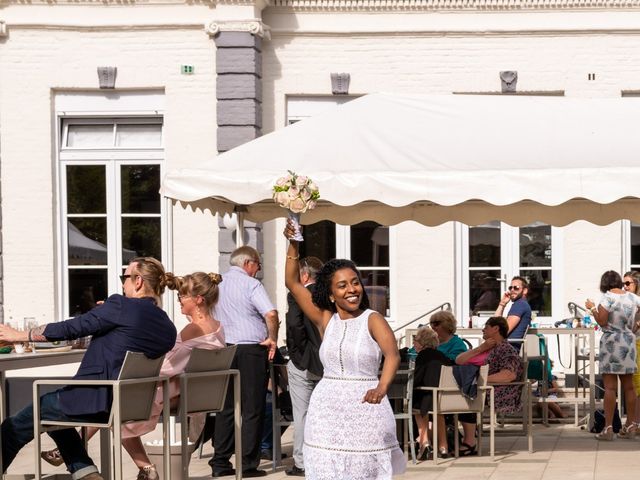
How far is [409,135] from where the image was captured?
10.3 meters

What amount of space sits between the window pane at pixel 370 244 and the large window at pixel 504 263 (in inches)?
36.3

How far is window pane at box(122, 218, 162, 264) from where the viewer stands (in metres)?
16.2

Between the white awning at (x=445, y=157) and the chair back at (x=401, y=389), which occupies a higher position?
the white awning at (x=445, y=157)

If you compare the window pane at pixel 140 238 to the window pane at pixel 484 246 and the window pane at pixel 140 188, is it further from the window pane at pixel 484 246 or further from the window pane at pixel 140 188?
the window pane at pixel 484 246

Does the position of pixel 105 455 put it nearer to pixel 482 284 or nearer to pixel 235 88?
pixel 235 88

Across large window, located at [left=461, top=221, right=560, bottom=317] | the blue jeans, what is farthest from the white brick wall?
the blue jeans

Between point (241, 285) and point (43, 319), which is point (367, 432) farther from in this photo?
point (43, 319)

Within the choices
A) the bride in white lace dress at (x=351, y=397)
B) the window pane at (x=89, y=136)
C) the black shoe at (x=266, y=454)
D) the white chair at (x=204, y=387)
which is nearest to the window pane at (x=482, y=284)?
the window pane at (x=89, y=136)

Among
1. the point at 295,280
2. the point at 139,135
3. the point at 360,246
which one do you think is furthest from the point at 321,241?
the point at 295,280

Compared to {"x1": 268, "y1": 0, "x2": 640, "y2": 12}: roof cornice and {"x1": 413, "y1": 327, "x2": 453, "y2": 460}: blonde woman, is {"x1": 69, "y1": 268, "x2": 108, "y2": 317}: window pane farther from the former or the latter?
{"x1": 413, "y1": 327, "x2": 453, "y2": 460}: blonde woman

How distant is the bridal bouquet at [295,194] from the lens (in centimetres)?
822

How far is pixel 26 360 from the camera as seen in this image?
8844mm

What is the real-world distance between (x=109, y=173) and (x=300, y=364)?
6.84 metres

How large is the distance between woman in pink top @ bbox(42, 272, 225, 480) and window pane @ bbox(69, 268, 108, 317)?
21.0 ft
